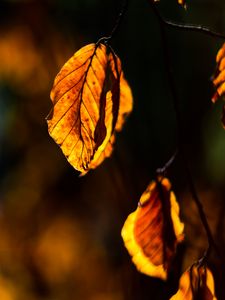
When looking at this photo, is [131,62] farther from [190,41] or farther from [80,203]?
[80,203]

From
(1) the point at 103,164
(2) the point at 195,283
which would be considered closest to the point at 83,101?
(2) the point at 195,283

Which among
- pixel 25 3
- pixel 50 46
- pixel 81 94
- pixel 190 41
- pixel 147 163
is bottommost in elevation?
pixel 147 163

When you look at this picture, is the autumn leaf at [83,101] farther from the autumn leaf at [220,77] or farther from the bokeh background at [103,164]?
the bokeh background at [103,164]

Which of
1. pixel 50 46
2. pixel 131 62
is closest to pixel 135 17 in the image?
pixel 131 62

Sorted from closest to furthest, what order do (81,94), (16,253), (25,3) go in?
1. (81,94)
2. (16,253)
3. (25,3)

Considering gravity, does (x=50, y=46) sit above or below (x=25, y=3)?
below

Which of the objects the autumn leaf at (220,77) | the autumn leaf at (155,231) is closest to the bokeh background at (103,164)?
the autumn leaf at (155,231)

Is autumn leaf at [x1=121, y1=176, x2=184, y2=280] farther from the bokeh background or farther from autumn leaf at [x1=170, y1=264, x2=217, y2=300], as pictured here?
the bokeh background

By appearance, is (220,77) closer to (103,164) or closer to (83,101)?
(83,101)
